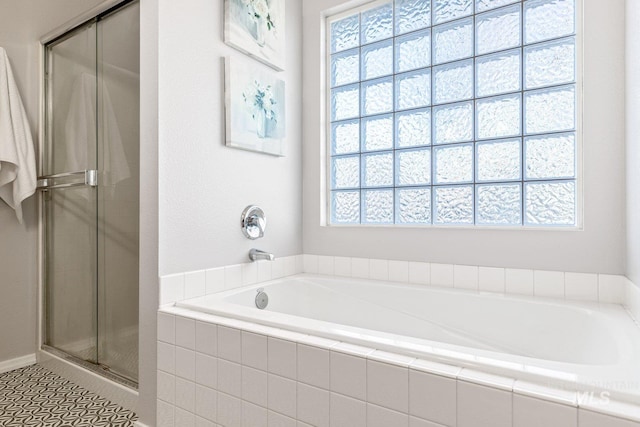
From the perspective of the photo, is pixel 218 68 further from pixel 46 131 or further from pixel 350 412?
pixel 350 412

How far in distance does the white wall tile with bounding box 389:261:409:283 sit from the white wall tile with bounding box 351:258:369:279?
0.15m

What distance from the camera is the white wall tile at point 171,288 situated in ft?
5.08

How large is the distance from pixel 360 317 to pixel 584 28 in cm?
170

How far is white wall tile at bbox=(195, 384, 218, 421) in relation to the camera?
1.34 metres

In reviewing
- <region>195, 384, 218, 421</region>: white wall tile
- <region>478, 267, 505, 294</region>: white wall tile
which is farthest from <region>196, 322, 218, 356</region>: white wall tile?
<region>478, 267, 505, 294</region>: white wall tile

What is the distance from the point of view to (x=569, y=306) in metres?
1.51

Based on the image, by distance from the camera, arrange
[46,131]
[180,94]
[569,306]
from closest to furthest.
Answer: [569,306]
[180,94]
[46,131]

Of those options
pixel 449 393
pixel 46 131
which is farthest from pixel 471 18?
pixel 46 131

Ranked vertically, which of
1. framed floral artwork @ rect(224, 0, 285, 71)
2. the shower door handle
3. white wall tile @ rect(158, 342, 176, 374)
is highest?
framed floral artwork @ rect(224, 0, 285, 71)

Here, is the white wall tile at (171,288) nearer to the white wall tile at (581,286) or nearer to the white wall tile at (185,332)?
the white wall tile at (185,332)

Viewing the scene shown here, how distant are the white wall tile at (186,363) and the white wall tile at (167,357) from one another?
3 centimetres

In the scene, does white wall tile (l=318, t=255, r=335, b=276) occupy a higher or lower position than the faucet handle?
lower

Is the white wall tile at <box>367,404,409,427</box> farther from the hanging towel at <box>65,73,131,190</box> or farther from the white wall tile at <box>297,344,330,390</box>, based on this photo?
the hanging towel at <box>65,73,131,190</box>

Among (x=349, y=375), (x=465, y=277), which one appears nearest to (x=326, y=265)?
(x=465, y=277)
